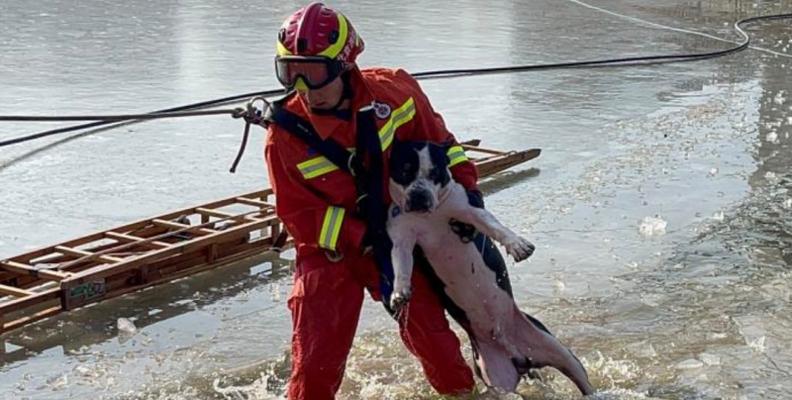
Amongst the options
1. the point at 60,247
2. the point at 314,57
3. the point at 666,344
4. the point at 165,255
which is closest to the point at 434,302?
the point at 314,57

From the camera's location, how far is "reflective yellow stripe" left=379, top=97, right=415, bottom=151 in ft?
12.4

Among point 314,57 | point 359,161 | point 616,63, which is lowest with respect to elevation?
point 616,63

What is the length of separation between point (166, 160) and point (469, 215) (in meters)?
4.57

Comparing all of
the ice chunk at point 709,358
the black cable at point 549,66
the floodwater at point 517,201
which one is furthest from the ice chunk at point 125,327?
the black cable at point 549,66

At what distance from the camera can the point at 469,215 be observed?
3.87 metres

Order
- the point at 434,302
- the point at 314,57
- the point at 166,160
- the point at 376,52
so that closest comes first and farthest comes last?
the point at 314,57 < the point at 434,302 < the point at 166,160 < the point at 376,52

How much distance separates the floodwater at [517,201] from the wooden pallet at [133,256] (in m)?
0.09

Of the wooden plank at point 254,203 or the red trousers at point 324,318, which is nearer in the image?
the red trousers at point 324,318

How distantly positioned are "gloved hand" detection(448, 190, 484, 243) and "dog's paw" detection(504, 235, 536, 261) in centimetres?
39

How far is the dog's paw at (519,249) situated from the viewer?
352cm

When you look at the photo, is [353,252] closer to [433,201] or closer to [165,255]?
[433,201]

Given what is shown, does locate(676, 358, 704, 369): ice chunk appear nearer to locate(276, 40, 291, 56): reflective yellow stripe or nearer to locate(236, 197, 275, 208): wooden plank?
locate(276, 40, 291, 56): reflective yellow stripe

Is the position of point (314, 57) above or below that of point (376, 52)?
above

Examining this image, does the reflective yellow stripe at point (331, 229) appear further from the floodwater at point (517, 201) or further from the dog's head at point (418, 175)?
the floodwater at point (517, 201)
